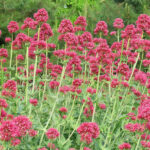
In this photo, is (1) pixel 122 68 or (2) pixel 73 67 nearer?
(1) pixel 122 68

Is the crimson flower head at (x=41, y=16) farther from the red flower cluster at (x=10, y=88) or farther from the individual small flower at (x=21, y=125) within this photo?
the individual small flower at (x=21, y=125)

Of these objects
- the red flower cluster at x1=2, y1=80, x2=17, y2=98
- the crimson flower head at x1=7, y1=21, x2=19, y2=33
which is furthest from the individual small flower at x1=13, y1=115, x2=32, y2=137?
the crimson flower head at x1=7, y1=21, x2=19, y2=33

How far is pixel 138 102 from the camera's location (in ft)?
17.2

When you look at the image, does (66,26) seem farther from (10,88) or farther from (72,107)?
(10,88)

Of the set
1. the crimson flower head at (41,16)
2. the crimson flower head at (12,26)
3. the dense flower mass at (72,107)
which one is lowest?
the dense flower mass at (72,107)

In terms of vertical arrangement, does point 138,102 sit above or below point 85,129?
below

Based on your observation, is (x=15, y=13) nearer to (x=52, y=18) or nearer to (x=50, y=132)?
(x=52, y=18)

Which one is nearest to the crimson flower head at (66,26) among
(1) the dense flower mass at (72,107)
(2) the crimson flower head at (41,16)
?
(1) the dense flower mass at (72,107)

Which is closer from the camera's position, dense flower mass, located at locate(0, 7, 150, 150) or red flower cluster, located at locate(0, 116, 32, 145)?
red flower cluster, located at locate(0, 116, 32, 145)

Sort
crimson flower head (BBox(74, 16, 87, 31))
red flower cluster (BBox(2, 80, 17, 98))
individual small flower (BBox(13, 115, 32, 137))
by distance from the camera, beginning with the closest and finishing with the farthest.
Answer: individual small flower (BBox(13, 115, 32, 137)) < red flower cluster (BBox(2, 80, 17, 98)) < crimson flower head (BBox(74, 16, 87, 31))

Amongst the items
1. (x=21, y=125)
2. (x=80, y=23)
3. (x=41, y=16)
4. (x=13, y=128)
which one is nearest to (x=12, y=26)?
(x=41, y=16)

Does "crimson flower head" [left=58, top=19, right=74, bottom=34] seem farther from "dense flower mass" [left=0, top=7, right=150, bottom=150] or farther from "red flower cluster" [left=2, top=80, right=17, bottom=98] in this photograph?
"red flower cluster" [left=2, top=80, right=17, bottom=98]

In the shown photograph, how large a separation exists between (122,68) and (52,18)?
7506 millimetres

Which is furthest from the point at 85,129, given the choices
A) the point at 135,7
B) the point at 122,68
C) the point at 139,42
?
the point at 135,7
